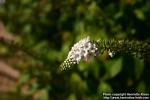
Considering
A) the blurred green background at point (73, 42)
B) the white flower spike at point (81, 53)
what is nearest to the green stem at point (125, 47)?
the white flower spike at point (81, 53)

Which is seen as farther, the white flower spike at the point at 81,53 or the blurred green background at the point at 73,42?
the blurred green background at the point at 73,42

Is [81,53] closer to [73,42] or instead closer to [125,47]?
[125,47]

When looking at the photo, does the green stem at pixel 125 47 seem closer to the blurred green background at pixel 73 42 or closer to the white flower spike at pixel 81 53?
the white flower spike at pixel 81 53

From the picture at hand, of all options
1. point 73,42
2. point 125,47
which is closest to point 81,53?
point 125,47

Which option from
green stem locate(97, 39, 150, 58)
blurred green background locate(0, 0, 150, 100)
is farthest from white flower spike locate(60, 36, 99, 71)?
blurred green background locate(0, 0, 150, 100)

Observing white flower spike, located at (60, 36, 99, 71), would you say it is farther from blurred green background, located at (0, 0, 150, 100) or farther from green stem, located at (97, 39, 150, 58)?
blurred green background, located at (0, 0, 150, 100)

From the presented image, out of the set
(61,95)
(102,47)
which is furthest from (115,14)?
(102,47)

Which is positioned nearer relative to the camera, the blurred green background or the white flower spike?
the white flower spike

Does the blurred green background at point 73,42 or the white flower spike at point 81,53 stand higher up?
the blurred green background at point 73,42

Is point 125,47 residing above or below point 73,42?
below
